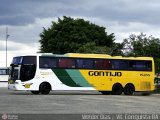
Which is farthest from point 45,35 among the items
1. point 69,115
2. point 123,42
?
point 69,115

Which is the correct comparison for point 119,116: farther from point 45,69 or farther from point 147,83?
point 147,83

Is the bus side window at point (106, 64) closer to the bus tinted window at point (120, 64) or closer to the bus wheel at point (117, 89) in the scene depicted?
the bus tinted window at point (120, 64)

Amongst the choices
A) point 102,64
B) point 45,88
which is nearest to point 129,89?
point 102,64

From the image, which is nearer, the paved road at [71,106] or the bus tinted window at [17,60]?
the paved road at [71,106]

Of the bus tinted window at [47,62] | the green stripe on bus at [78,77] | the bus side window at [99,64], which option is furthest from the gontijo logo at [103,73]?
the bus tinted window at [47,62]

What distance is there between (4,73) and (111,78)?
32.4 m

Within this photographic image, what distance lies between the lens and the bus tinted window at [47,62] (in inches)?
1382

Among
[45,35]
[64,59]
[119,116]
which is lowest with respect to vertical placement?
[119,116]

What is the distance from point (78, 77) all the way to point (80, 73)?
32 centimetres

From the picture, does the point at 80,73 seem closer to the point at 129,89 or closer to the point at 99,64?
the point at 99,64

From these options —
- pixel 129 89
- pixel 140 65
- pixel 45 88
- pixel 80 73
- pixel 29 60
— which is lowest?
pixel 129 89

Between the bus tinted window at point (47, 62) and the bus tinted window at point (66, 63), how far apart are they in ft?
1.45

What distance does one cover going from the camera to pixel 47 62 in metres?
35.3

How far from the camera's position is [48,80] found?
3534 centimetres
